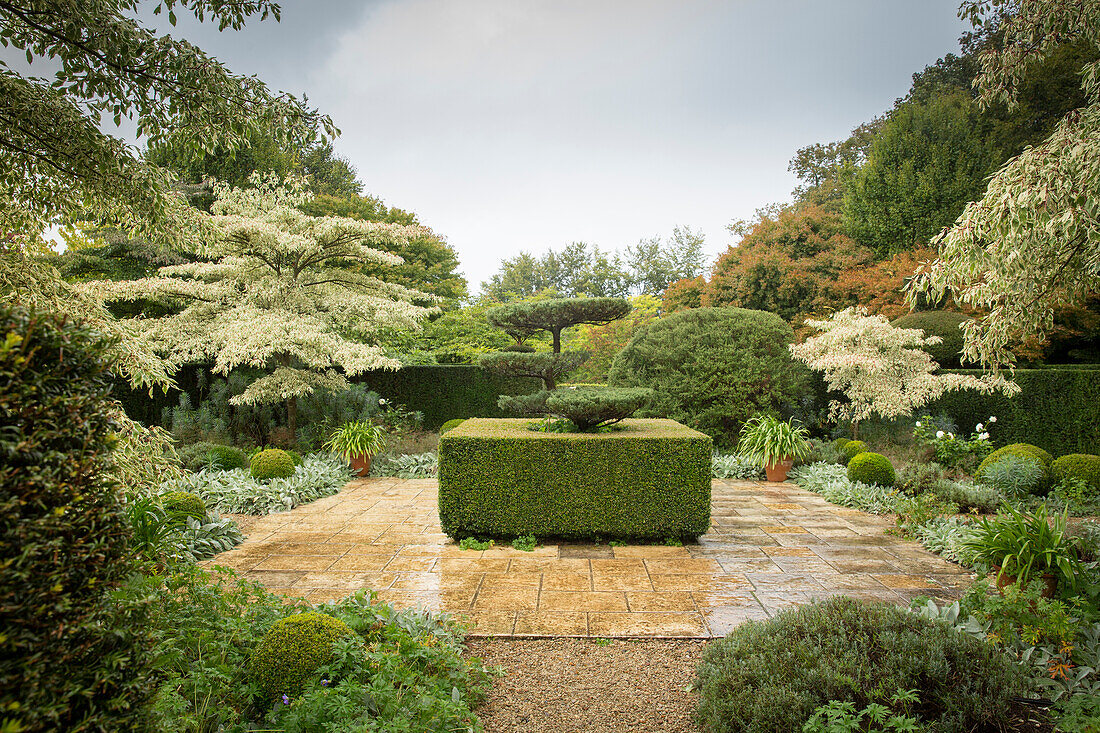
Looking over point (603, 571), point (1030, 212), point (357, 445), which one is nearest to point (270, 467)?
point (357, 445)

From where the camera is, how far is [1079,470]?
6.41m

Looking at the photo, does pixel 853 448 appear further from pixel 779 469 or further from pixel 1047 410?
pixel 1047 410

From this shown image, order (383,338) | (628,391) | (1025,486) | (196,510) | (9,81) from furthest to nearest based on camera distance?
1. (383,338)
2. (1025,486)
3. (628,391)
4. (196,510)
5. (9,81)

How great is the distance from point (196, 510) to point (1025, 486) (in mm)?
8526

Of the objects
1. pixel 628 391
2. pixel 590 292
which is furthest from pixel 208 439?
pixel 590 292

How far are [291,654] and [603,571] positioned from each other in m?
2.60

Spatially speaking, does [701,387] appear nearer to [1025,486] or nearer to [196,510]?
[1025,486]

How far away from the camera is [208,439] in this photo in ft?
31.5

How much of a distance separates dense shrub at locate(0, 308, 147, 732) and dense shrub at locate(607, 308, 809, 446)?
321 inches

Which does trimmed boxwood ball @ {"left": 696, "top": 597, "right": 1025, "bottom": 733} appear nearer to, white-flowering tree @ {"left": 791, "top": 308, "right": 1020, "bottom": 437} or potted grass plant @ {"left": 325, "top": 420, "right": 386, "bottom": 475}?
white-flowering tree @ {"left": 791, "top": 308, "right": 1020, "bottom": 437}

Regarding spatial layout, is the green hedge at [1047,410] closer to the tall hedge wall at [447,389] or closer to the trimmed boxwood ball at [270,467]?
the tall hedge wall at [447,389]

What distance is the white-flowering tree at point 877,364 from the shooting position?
26.5 ft

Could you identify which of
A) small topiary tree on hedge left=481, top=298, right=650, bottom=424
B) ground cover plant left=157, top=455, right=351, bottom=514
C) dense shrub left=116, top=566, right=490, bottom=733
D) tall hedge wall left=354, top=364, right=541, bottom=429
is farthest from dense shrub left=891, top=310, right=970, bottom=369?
dense shrub left=116, top=566, right=490, bottom=733

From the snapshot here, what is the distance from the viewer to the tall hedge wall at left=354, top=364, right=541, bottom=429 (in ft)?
39.2
